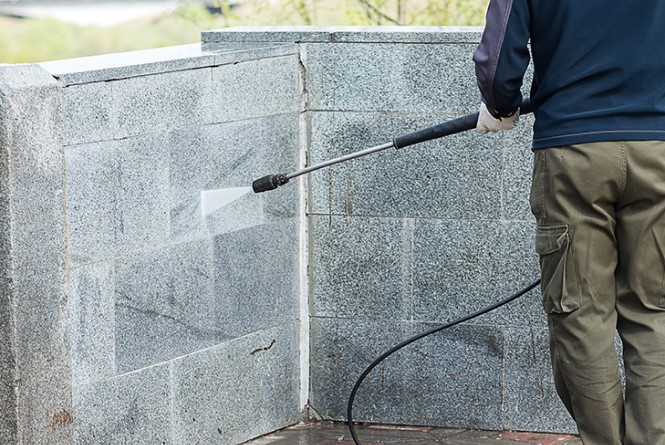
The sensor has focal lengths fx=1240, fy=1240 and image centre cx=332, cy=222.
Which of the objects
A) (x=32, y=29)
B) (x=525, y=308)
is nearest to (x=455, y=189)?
(x=525, y=308)

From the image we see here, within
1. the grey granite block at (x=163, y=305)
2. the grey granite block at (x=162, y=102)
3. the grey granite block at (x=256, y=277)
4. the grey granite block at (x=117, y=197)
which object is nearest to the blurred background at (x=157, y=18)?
the grey granite block at (x=256, y=277)

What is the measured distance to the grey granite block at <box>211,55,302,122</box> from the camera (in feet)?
15.9

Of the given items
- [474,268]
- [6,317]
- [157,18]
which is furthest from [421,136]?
Answer: [157,18]

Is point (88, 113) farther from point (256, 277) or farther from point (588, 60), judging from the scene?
point (588, 60)

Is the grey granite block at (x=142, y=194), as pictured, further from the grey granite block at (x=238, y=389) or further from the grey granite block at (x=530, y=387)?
the grey granite block at (x=530, y=387)

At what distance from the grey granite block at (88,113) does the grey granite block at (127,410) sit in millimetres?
864

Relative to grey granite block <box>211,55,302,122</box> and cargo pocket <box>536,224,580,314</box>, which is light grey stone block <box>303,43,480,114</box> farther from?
cargo pocket <box>536,224,580,314</box>

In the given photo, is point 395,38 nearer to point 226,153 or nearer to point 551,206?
point 226,153

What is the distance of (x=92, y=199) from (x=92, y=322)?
43 centimetres

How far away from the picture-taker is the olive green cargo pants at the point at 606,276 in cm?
390

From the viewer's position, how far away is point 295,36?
5246 millimetres

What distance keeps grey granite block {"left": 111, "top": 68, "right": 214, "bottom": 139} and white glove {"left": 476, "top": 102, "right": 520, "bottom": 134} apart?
1123 millimetres

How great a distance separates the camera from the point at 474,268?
523cm

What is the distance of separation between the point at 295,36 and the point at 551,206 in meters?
1.70
